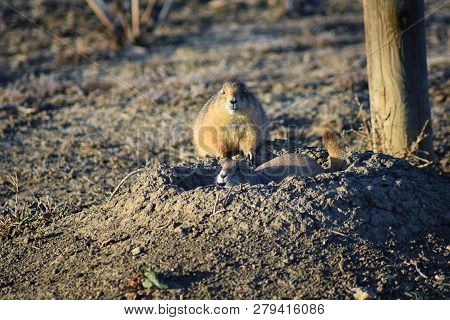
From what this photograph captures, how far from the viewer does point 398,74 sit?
7156 mm

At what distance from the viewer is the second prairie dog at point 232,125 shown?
7.17 m

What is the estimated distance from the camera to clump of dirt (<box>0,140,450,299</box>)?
189 inches

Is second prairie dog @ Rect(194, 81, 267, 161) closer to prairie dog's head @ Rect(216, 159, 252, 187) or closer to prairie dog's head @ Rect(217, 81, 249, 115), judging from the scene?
prairie dog's head @ Rect(217, 81, 249, 115)

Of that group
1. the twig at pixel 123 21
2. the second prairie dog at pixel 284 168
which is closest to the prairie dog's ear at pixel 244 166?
the second prairie dog at pixel 284 168

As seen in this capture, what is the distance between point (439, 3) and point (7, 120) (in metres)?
12.1

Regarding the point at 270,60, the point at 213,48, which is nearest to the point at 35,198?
the point at 270,60

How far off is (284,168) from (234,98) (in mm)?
1416

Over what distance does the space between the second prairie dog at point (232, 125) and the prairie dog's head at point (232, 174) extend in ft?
3.08

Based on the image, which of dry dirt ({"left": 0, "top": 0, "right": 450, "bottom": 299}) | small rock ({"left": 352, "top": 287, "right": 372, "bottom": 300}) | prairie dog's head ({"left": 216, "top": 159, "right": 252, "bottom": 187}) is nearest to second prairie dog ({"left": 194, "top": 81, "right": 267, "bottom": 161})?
dry dirt ({"left": 0, "top": 0, "right": 450, "bottom": 299})

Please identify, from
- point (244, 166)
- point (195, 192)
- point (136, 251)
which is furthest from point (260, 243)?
point (244, 166)

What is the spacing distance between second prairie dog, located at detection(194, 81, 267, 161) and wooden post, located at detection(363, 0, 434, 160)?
130 centimetres

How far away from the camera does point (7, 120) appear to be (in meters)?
10.4

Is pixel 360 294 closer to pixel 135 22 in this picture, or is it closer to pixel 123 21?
pixel 135 22

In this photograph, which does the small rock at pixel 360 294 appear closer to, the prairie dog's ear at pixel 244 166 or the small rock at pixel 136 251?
the small rock at pixel 136 251
